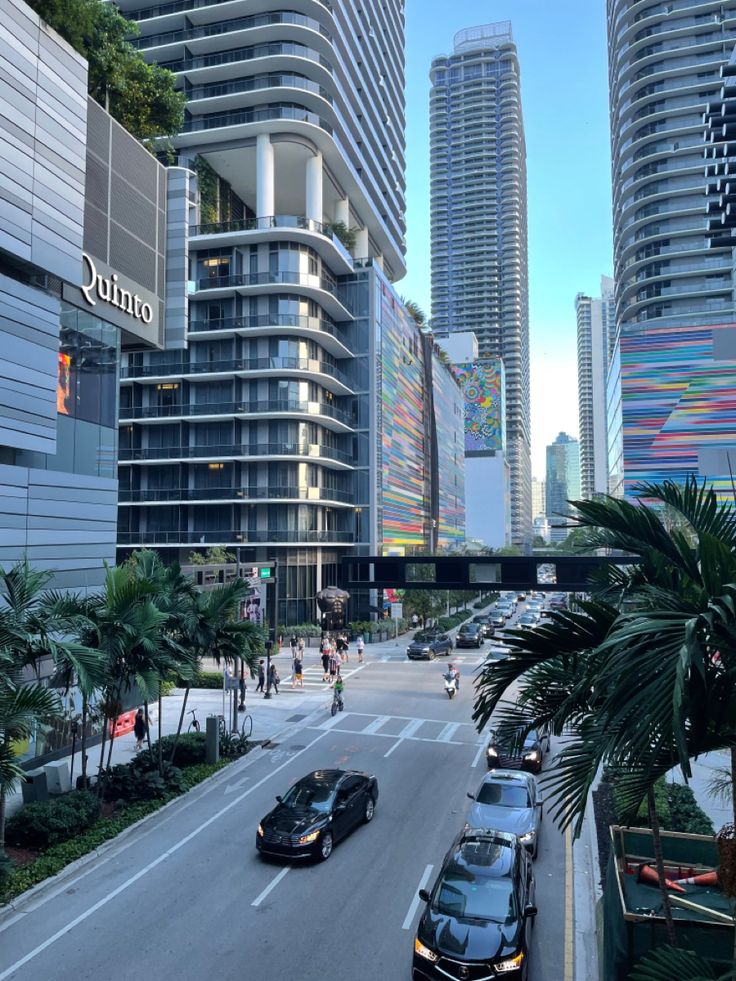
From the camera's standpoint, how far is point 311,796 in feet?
48.8

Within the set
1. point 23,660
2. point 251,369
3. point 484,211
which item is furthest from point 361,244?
point 484,211

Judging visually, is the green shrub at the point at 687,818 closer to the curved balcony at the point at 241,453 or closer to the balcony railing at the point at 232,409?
the curved balcony at the point at 241,453

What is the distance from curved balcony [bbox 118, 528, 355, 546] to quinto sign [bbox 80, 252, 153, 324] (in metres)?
27.9

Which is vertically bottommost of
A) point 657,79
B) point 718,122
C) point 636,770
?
point 636,770

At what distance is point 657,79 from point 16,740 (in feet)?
342

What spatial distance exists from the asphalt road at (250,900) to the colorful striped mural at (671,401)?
206 ft

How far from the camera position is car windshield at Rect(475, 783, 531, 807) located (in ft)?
49.9

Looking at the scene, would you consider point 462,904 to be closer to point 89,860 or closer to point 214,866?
point 214,866

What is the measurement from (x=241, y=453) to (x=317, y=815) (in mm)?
41317

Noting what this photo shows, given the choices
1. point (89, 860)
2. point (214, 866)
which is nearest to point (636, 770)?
point (214, 866)

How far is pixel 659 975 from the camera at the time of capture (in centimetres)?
477

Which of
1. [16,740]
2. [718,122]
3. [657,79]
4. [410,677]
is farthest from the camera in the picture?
[657,79]

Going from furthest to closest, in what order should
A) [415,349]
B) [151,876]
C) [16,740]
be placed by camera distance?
[415,349]
[151,876]
[16,740]

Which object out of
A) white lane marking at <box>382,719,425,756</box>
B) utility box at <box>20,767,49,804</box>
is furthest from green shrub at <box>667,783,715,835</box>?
utility box at <box>20,767,49,804</box>
